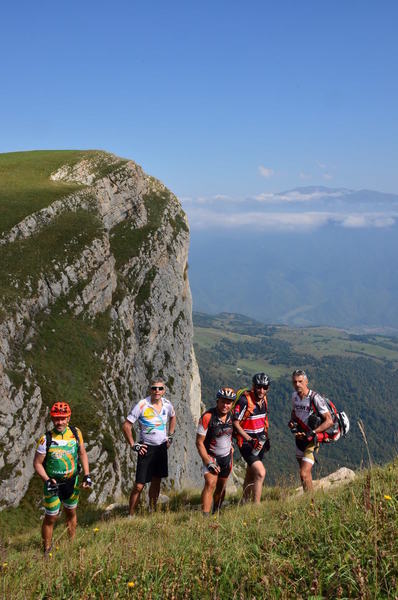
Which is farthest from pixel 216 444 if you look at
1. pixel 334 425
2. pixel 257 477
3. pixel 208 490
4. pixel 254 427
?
pixel 334 425

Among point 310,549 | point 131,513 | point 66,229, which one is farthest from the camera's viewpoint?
point 66,229

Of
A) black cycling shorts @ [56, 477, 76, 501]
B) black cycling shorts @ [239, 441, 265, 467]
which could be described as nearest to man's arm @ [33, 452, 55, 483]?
black cycling shorts @ [56, 477, 76, 501]

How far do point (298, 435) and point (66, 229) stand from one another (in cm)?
4221

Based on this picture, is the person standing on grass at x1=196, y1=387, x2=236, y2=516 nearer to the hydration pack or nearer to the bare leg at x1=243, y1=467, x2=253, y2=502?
the bare leg at x1=243, y1=467, x2=253, y2=502

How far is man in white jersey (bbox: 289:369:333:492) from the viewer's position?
9977 mm

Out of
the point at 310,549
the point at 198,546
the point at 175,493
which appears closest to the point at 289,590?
the point at 310,549

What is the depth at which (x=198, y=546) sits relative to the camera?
17.7 ft

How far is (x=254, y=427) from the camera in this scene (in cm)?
1001

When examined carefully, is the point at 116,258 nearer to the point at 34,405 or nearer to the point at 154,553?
the point at 34,405

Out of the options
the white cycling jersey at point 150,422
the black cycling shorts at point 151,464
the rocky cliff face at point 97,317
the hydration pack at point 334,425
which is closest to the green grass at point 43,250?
the rocky cliff face at point 97,317

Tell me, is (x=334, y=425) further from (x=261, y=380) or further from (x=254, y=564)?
(x=254, y=564)

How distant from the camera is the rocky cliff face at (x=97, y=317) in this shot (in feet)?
106

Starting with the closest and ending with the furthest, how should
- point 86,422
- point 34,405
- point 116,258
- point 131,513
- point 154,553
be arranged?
point 154,553, point 131,513, point 34,405, point 86,422, point 116,258

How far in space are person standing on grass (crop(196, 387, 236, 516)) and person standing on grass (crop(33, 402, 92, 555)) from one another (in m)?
2.60
